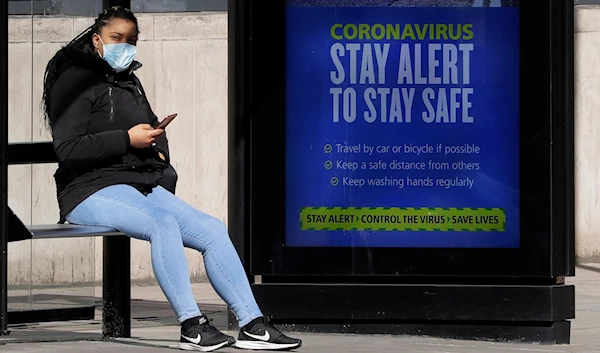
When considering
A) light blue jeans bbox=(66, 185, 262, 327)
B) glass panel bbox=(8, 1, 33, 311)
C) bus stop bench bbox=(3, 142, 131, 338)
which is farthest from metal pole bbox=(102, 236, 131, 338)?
glass panel bbox=(8, 1, 33, 311)

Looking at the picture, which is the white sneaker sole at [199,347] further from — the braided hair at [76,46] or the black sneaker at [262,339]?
the braided hair at [76,46]

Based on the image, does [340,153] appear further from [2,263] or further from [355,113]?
[2,263]

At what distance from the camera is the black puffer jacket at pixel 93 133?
20.8 feet

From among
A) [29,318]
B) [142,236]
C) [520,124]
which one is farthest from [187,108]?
[142,236]

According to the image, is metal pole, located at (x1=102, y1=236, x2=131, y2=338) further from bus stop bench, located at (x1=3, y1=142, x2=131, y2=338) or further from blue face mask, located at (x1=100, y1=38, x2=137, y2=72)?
blue face mask, located at (x1=100, y1=38, x2=137, y2=72)

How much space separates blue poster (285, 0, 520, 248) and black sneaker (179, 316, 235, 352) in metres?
1.37

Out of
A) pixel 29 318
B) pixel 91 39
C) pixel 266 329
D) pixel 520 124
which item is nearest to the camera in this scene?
pixel 266 329

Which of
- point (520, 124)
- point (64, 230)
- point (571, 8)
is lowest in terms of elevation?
point (64, 230)

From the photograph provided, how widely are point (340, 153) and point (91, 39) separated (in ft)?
4.65

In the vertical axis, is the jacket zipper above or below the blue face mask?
below

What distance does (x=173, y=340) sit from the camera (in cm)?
698

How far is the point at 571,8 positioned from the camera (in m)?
7.36

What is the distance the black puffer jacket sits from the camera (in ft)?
20.8

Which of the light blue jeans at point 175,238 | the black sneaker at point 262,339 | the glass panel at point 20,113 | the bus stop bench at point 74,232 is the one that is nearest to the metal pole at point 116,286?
the bus stop bench at point 74,232
